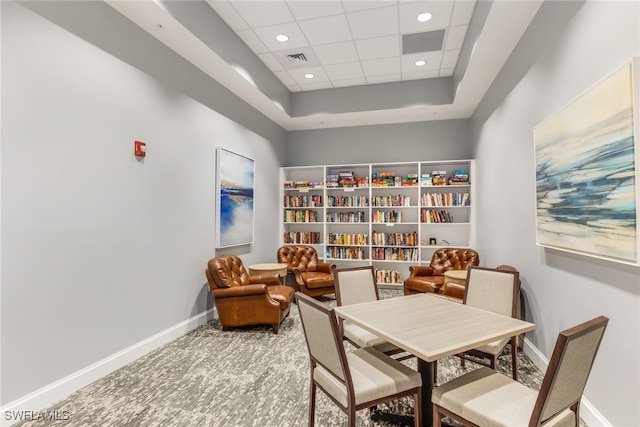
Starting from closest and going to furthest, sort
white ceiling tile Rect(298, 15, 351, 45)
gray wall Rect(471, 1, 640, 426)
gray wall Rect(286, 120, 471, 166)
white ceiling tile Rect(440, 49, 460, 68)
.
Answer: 1. gray wall Rect(471, 1, 640, 426)
2. white ceiling tile Rect(298, 15, 351, 45)
3. white ceiling tile Rect(440, 49, 460, 68)
4. gray wall Rect(286, 120, 471, 166)

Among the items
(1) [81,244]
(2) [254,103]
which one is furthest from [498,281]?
(2) [254,103]

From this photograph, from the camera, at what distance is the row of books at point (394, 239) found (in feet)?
18.7

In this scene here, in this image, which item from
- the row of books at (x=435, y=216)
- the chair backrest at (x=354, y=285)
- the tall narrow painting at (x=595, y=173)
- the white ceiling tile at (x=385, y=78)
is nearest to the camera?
the tall narrow painting at (x=595, y=173)

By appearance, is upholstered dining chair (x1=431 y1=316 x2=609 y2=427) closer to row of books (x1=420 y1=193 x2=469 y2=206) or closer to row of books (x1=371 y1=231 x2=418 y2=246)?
row of books (x1=371 y1=231 x2=418 y2=246)

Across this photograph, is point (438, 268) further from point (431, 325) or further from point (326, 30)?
point (326, 30)

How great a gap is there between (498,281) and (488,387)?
114 cm

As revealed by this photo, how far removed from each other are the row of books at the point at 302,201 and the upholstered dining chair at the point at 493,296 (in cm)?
370

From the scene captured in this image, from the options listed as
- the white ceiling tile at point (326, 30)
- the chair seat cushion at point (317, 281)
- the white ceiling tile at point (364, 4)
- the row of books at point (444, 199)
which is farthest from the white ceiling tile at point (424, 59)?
the chair seat cushion at point (317, 281)

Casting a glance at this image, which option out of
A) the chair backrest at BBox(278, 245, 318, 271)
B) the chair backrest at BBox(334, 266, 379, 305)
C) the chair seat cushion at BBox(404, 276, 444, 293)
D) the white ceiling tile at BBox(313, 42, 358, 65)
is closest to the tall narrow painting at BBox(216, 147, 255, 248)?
the chair backrest at BBox(278, 245, 318, 271)

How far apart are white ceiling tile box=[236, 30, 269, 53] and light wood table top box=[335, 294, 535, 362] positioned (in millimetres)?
3487

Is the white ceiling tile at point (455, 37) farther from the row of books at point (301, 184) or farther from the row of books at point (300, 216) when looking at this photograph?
the row of books at point (300, 216)

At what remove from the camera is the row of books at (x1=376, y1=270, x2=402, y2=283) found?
18.7ft

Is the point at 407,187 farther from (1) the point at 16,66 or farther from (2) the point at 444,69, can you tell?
(1) the point at 16,66

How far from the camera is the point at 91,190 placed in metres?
2.57
